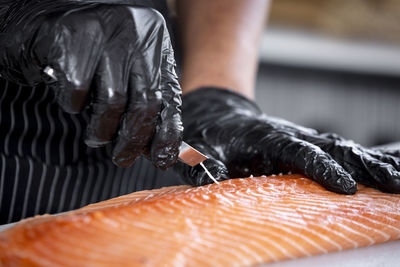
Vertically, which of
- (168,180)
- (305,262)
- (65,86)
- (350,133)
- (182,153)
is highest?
(65,86)

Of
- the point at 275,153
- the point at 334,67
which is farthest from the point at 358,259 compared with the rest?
the point at 334,67

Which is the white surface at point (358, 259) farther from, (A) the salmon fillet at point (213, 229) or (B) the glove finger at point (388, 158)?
(B) the glove finger at point (388, 158)

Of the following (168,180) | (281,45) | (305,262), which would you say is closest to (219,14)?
(168,180)

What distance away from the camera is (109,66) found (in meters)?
1.09

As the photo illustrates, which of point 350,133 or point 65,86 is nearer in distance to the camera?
point 65,86

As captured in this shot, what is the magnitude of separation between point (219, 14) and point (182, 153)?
53.4 inches

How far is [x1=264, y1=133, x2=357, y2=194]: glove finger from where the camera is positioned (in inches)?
52.2

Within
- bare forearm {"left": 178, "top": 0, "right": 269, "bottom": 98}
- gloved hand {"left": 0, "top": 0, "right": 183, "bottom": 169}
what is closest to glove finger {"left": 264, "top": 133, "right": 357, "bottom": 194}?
gloved hand {"left": 0, "top": 0, "right": 183, "bottom": 169}

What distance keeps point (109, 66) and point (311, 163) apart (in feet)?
2.31

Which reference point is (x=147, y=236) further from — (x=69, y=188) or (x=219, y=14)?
(x=219, y=14)

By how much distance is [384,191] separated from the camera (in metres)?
1.41

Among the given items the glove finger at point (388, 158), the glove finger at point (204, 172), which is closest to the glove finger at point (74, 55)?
the glove finger at point (204, 172)

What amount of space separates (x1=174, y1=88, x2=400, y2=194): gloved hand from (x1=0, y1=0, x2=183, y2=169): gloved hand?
1.06ft

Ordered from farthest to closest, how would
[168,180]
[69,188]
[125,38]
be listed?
[168,180] → [69,188] → [125,38]
